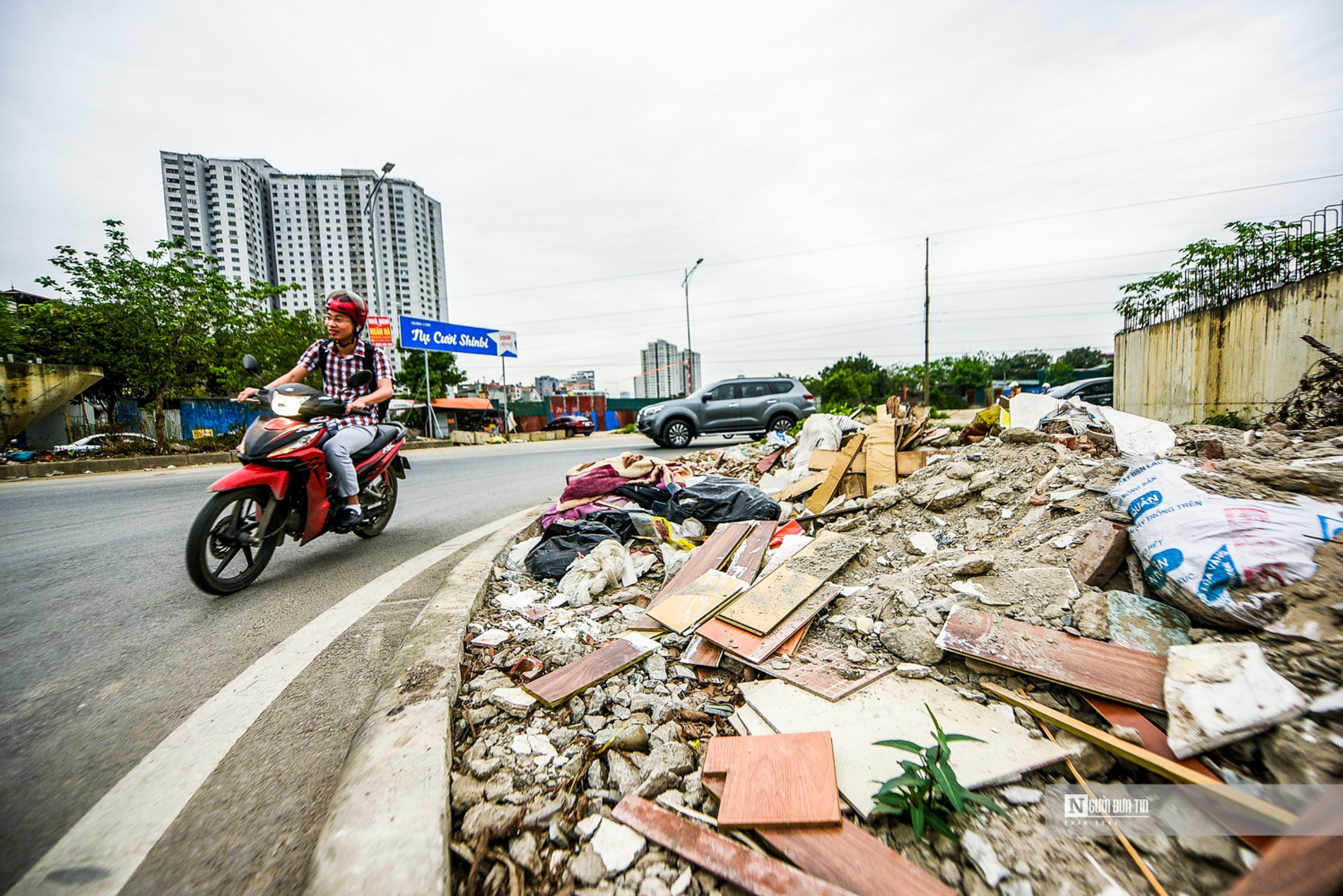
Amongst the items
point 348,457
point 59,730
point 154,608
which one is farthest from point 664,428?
point 59,730

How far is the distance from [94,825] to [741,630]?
1870mm

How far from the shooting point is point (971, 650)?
175 centimetres

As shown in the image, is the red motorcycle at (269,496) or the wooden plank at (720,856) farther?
the red motorcycle at (269,496)

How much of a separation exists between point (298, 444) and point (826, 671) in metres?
3.21

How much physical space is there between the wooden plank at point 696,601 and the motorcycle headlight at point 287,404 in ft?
8.54

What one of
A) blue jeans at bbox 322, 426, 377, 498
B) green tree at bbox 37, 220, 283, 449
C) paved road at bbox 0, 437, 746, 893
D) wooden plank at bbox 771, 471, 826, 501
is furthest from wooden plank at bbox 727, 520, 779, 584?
green tree at bbox 37, 220, 283, 449

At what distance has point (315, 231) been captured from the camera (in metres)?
37.4

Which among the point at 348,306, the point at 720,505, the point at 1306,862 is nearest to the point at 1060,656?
the point at 1306,862

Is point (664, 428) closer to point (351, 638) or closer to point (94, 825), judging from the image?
point (351, 638)

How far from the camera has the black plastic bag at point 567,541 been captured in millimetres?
3156

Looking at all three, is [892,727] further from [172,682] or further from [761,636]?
[172,682]

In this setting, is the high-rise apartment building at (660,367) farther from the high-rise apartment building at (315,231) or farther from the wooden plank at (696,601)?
the wooden plank at (696,601)

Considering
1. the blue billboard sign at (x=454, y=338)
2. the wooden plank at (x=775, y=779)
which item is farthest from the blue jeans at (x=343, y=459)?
the blue billboard sign at (x=454, y=338)

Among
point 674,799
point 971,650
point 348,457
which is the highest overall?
point 348,457
